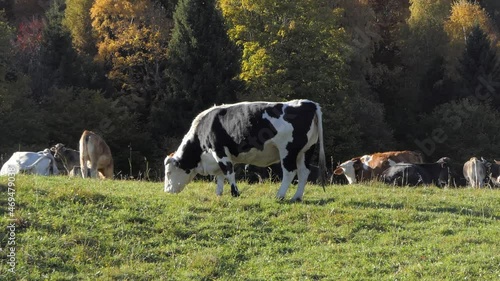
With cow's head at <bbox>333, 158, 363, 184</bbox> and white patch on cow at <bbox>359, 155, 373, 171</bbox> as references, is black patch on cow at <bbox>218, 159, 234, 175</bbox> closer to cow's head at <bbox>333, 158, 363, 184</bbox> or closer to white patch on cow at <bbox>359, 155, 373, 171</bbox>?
cow's head at <bbox>333, 158, 363, 184</bbox>

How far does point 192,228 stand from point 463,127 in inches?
1959

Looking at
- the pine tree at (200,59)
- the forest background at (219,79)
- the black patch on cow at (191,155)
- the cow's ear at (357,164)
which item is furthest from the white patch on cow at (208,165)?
the pine tree at (200,59)

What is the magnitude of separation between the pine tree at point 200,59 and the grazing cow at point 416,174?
25.7m

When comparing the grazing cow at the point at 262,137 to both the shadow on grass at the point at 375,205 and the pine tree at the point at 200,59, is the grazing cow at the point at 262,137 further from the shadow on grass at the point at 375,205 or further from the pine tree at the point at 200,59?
the pine tree at the point at 200,59

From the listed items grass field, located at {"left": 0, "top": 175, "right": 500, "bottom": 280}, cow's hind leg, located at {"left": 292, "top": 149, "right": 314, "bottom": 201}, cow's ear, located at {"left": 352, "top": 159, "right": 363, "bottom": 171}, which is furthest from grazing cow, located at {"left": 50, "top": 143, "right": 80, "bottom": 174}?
cow's hind leg, located at {"left": 292, "top": 149, "right": 314, "bottom": 201}

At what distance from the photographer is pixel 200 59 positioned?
5156 cm

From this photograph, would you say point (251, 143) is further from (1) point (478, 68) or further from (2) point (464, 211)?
(1) point (478, 68)

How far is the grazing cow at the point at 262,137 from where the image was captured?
15.8 m

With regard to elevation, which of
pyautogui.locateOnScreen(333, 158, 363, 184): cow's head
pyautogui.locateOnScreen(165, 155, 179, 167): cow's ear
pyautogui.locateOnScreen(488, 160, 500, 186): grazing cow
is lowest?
pyautogui.locateOnScreen(488, 160, 500, 186): grazing cow

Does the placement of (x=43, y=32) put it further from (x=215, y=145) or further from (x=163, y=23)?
(x=215, y=145)

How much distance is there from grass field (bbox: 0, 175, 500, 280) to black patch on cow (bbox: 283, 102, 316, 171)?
82 centimetres

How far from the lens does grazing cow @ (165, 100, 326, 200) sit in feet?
51.7

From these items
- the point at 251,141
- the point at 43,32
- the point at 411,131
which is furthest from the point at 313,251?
the point at 411,131

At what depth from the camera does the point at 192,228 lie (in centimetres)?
1316
